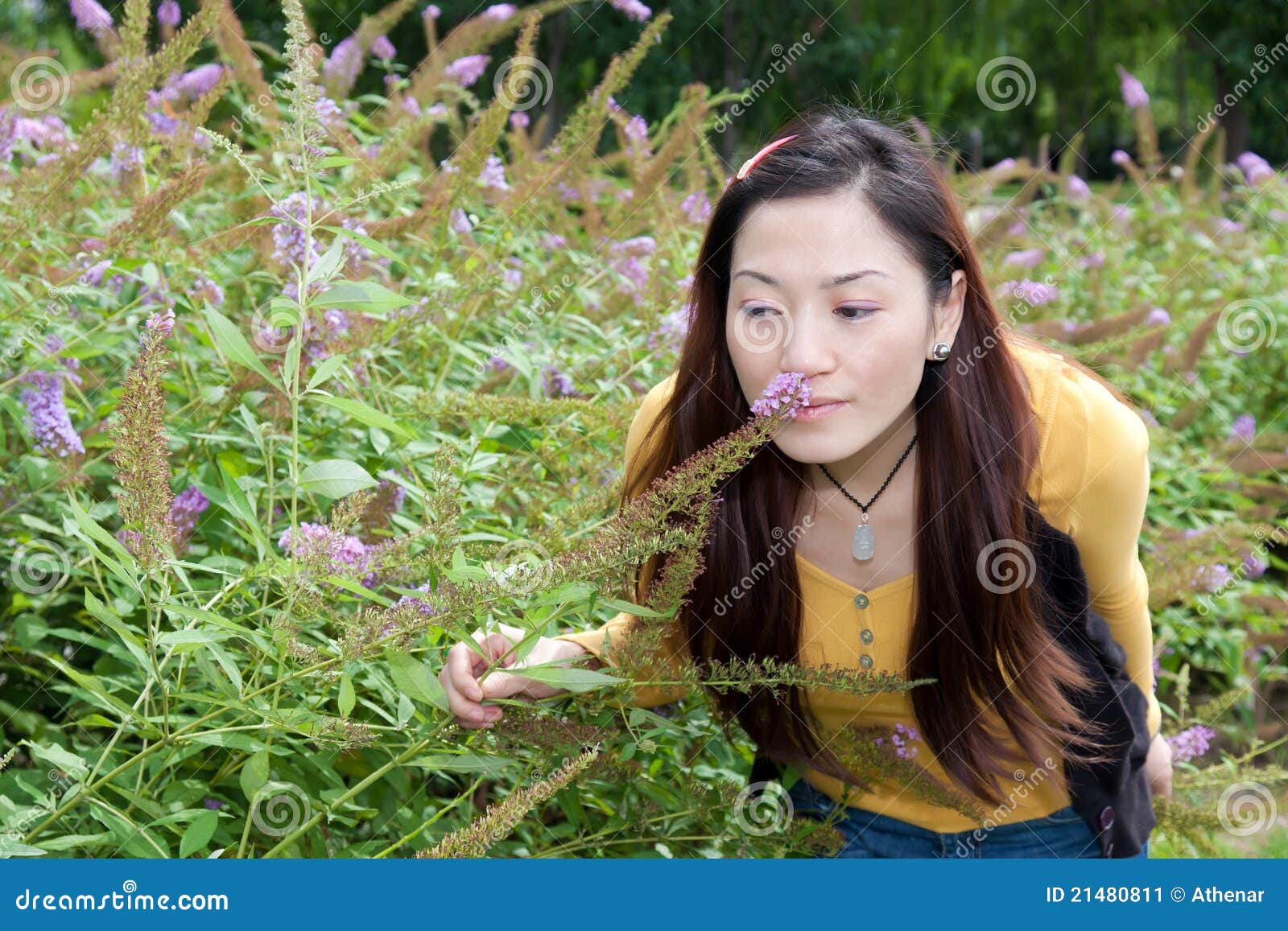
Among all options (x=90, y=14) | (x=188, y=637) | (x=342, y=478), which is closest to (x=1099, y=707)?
(x=342, y=478)

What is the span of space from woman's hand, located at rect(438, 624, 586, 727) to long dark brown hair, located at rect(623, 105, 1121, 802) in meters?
0.41

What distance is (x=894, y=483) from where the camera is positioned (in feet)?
7.08

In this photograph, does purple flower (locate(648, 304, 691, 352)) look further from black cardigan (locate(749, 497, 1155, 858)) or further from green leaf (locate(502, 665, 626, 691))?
green leaf (locate(502, 665, 626, 691))

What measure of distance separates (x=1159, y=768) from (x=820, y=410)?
1.17 meters

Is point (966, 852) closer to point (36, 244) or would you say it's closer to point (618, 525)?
point (618, 525)

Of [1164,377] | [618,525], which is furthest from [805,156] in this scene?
[1164,377]

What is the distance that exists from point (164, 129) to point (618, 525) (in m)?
1.78

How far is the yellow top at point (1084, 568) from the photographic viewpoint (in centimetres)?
209

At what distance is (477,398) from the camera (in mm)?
1894

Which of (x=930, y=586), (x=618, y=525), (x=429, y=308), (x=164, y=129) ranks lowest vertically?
(x=930, y=586)

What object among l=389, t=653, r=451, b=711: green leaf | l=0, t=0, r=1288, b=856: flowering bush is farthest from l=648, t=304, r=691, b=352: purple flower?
l=389, t=653, r=451, b=711: green leaf

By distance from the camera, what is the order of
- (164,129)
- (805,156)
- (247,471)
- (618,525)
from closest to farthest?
(618,525), (805,156), (247,471), (164,129)

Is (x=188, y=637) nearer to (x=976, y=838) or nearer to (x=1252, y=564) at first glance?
(x=976, y=838)

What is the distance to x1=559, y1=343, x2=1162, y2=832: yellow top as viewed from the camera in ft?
6.85
